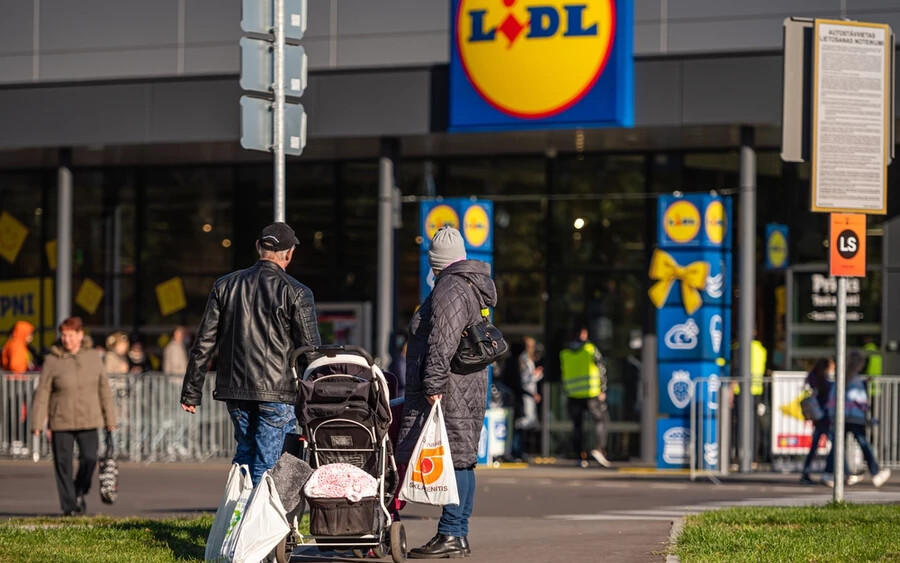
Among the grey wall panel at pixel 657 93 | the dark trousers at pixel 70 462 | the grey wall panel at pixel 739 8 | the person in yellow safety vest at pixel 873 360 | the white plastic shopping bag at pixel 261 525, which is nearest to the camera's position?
the white plastic shopping bag at pixel 261 525

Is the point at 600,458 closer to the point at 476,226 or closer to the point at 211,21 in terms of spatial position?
the point at 476,226

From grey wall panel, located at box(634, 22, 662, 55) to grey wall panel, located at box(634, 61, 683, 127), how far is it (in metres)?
0.16

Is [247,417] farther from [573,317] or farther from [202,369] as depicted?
[573,317]

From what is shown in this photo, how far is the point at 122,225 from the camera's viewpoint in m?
27.0

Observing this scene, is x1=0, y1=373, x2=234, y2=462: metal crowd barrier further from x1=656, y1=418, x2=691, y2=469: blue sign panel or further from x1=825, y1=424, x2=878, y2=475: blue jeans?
x1=825, y1=424, x2=878, y2=475: blue jeans

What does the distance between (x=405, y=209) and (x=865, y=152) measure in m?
12.3

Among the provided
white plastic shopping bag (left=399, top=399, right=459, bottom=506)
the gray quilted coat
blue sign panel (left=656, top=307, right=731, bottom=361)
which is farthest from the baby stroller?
blue sign panel (left=656, top=307, right=731, bottom=361)

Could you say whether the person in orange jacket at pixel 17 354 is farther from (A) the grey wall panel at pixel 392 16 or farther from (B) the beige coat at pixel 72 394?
(B) the beige coat at pixel 72 394

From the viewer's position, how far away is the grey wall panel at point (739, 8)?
20250mm

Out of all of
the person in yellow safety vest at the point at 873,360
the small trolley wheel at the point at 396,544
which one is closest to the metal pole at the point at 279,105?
the small trolley wheel at the point at 396,544

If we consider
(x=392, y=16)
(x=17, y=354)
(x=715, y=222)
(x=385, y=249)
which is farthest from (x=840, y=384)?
(x=17, y=354)

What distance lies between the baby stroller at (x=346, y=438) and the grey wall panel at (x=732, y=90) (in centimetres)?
1247

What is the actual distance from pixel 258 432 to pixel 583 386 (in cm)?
1350

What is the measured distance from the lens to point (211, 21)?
22.7m
